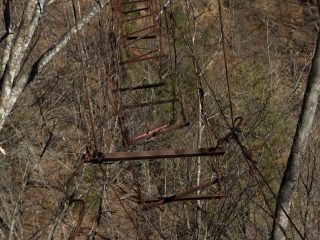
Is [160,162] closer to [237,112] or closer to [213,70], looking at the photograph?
[237,112]

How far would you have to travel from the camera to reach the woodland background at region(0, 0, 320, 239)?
22.2ft

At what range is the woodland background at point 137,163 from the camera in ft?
22.2

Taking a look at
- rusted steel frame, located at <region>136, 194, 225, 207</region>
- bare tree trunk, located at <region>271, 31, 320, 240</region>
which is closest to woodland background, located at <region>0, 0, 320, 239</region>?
bare tree trunk, located at <region>271, 31, 320, 240</region>

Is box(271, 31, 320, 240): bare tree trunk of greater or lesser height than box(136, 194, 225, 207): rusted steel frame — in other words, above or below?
above

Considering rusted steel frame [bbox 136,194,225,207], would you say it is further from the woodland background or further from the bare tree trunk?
the bare tree trunk

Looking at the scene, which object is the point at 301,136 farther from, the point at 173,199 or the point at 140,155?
the point at 140,155

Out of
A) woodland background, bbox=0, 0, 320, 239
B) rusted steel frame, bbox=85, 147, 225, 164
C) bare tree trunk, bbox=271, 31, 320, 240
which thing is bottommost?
rusted steel frame, bbox=85, 147, 225, 164

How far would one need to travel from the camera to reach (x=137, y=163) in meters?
9.86

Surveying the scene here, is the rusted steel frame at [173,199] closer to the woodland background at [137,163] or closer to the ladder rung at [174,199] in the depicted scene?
the ladder rung at [174,199]

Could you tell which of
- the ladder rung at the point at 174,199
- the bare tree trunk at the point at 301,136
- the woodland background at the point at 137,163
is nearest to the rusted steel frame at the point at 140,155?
the ladder rung at the point at 174,199

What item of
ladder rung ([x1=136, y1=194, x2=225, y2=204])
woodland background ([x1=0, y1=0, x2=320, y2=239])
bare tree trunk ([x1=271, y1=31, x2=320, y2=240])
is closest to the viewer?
ladder rung ([x1=136, y1=194, x2=225, y2=204])

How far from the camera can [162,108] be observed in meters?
11.2

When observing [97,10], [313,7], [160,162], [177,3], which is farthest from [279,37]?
[97,10]

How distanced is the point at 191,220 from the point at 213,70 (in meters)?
6.97
